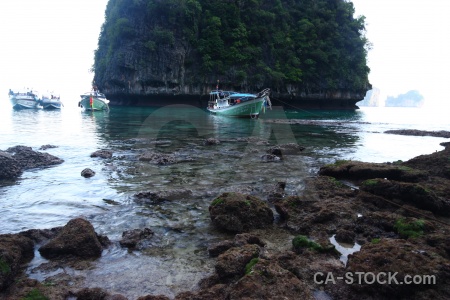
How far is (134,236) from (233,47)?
51348 mm

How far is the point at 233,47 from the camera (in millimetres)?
52781

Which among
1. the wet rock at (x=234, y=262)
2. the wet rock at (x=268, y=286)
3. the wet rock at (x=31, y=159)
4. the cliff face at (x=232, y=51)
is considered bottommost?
the wet rock at (x=31, y=159)

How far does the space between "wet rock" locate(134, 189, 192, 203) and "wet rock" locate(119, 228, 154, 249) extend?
5.82ft

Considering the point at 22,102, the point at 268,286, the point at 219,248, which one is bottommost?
the point at 22,102

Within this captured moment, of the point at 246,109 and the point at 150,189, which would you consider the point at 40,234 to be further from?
the point at 246,109

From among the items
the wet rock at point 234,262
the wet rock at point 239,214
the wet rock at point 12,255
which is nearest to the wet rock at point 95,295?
the wet rock at point 12,255

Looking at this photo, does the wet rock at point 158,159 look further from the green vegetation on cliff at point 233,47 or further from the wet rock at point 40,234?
the green vegetation on cliff at point 233,47

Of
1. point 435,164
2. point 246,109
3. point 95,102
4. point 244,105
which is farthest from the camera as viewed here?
point 95,102

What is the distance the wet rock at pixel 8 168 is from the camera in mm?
8875

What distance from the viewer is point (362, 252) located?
4.04 m

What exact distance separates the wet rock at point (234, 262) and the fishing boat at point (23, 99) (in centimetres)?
5572

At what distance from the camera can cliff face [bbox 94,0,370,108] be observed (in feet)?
171

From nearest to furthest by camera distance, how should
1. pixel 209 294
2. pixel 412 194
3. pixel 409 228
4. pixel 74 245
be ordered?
pixel 209 294 < pixel 74 245 < pixel 409 228 < pixel 412 194

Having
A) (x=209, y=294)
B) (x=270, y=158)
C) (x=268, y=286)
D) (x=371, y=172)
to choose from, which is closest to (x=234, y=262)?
(x=209, y=294)
